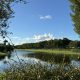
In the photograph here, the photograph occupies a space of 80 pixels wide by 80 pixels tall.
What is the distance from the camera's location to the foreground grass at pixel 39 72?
827cm

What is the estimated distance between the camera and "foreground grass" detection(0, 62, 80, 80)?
27.1 feet

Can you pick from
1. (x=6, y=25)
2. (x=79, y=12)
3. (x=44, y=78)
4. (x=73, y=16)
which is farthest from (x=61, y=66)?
(x=73, y=16)

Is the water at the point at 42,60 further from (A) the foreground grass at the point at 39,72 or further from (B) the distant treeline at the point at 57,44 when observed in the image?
(B) the distant treeline at the point at 57,44

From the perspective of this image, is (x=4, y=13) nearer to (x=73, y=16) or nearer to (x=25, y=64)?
(x=25, y=64)

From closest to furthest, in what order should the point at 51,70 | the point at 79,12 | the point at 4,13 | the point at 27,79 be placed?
the point at 27,79 → the point at 51,70 → the point at 4,13 → the point at 79,12

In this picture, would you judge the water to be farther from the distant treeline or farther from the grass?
the distant treeline

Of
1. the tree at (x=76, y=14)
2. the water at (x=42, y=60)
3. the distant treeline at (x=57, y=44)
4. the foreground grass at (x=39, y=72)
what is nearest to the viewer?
the foreground grass at (x=39, y=72)

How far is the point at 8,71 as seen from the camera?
29.2 feet

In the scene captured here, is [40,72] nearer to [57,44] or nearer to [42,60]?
[42,60]

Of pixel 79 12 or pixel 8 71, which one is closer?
pixel 8 71

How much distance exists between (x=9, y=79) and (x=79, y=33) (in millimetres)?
27191

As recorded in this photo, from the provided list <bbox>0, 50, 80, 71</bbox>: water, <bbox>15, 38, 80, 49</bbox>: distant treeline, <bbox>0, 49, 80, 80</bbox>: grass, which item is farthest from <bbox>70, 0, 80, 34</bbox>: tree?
<bbox>0, 49, 80, 80</bbox>: grass

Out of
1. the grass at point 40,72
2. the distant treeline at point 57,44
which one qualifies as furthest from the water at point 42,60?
the distant treeline at point 57,44

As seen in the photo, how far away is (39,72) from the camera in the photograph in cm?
836
